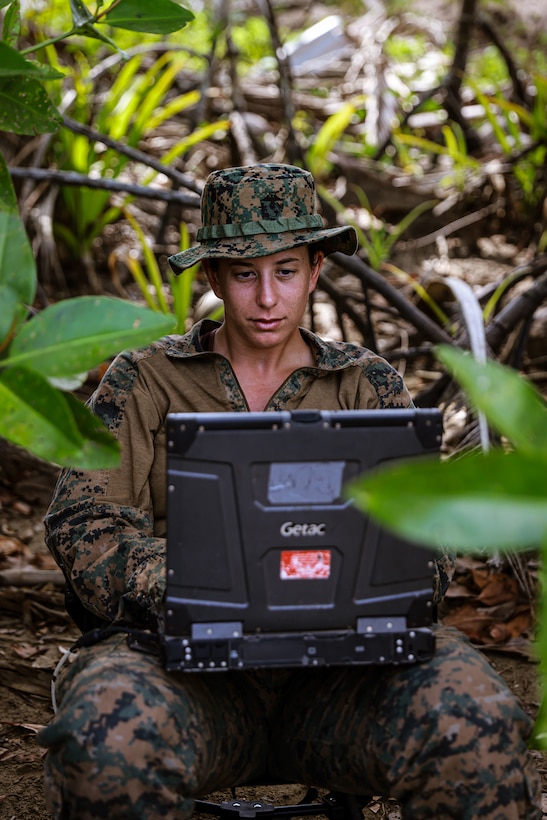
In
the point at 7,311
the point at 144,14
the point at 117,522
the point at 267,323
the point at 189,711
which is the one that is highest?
the point at 144,14

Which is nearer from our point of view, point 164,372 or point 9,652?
point 164,372

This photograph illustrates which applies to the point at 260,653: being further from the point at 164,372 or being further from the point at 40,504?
the point at 40,504

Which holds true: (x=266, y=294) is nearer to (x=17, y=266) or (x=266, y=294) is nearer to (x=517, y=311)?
(x=17, y=266)

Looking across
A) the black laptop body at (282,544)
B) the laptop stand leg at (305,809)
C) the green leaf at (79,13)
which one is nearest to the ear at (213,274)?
the green leaf at (79,13)

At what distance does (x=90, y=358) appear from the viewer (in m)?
1.13

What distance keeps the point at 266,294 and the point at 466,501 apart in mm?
1546

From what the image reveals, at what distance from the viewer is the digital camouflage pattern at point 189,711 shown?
163 cm

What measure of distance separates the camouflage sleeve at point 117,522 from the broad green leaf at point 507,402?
1.13 m

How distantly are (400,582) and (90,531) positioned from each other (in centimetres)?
63

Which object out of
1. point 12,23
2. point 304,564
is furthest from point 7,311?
point 12,23

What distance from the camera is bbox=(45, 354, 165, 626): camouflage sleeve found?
1899mm

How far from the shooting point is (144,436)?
217 centimetres

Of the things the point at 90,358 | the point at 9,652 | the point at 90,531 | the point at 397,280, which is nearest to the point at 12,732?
the point at 9,652

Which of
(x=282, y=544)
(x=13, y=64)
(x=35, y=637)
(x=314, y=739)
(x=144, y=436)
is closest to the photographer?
(x=13, y=64)
